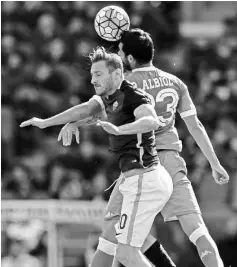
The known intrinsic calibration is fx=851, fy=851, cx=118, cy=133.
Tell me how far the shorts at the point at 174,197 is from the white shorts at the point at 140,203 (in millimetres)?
495

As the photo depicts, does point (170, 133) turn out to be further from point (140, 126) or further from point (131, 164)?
point (140, 126)

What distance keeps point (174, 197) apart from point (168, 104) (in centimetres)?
63

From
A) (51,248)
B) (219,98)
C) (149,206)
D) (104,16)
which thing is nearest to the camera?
(149,206)

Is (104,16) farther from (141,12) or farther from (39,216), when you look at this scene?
(141,12)

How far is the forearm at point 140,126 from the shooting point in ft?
16.1

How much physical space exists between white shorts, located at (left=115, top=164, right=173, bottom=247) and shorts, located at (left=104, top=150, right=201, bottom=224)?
1.62ft

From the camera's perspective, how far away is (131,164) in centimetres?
523

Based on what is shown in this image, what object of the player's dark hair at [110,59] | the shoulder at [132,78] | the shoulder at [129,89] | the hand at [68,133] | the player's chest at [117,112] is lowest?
the hand at [68,133]

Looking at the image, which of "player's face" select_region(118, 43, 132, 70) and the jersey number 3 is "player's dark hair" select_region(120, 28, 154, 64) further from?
the jersey number 3

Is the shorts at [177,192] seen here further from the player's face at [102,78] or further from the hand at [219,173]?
the player's face at [102,78]

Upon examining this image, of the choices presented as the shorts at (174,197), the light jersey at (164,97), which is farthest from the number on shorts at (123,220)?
the light jersey at (164,97)

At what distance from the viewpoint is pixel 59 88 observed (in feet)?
37.2

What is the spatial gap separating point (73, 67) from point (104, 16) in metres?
5.40

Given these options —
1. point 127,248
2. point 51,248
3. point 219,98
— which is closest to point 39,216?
point 51,248
